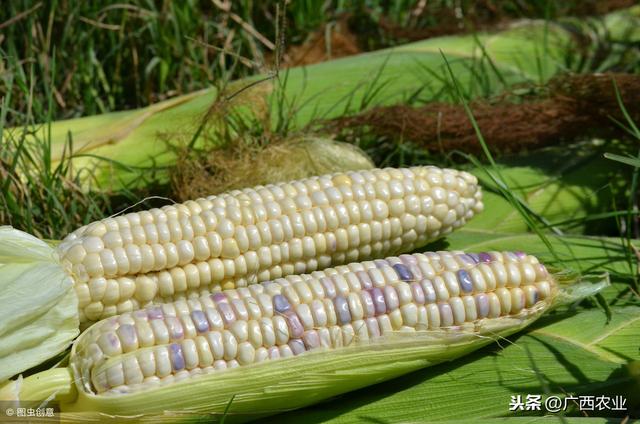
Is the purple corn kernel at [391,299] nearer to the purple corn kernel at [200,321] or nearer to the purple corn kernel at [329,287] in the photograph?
the purple corn kernel at [329,287]

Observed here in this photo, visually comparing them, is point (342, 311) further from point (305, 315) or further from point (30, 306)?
point (30, 306)

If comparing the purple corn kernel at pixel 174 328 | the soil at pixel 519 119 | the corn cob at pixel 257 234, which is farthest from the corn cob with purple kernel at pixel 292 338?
the soil at pixel 519 119

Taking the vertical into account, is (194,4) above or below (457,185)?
above

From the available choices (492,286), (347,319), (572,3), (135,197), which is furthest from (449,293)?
(572,3)

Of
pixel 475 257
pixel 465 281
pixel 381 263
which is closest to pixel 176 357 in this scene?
pixel 381 263

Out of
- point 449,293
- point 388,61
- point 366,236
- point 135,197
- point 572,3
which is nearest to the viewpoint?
point 449,293

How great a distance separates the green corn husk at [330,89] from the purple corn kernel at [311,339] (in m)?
1.30

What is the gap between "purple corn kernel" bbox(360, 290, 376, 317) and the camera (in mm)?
2346

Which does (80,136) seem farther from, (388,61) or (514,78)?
(514,78)

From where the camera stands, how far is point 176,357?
2.16m

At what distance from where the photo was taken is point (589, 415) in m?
2.27

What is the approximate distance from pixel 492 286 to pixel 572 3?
3148 mm

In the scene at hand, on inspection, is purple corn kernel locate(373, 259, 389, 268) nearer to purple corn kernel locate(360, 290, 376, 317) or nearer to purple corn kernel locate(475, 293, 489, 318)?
purple corn kernel locate(360, 290, 376, 317)

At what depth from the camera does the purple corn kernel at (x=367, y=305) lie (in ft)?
7.70
